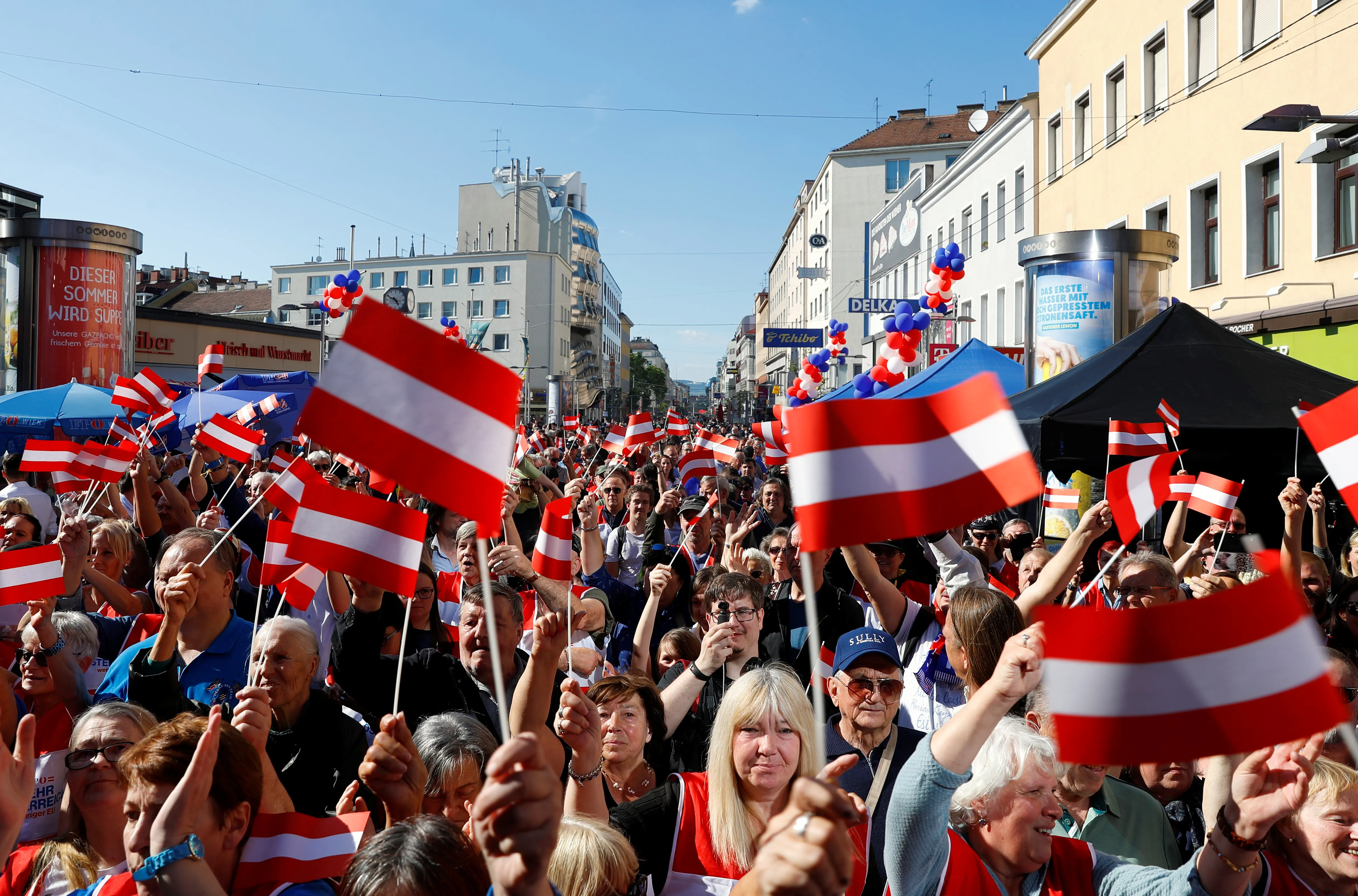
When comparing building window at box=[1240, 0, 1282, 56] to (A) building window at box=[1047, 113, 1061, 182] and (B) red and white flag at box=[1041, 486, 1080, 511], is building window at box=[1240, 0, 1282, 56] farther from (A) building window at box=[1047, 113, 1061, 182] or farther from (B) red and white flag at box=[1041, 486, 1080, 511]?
(B) red and white flag at box=[1041, 486, 1080, 511]

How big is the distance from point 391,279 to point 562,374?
15519mm

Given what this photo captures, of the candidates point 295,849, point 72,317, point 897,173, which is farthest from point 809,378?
point 897,173

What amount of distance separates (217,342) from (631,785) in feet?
97.9

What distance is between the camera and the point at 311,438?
2611mm

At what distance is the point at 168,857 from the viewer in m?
2.38

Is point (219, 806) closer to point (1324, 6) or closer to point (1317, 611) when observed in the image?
point (1317, 611)

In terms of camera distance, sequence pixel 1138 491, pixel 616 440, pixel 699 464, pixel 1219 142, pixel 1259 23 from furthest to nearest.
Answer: pixel 1219 142 → pixel 1259 23 → pixel 616 440 → pixel 699 464 → pixel 1138 491

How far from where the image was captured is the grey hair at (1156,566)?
5.11m

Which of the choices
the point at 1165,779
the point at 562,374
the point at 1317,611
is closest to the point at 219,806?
the point at 1165,779

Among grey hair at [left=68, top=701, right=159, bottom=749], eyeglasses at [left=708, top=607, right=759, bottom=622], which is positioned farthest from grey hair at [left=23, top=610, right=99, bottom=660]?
eyeglasses at [left=708, top=607, right=759, bottom=622]

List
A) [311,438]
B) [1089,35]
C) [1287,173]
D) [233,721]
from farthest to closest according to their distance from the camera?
1. [1089,35]
2. [1287,173]
3. [233,721]
4. [311,438]

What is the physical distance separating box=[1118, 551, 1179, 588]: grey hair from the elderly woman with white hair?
374 cm

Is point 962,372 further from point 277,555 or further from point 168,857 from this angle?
point 168,857

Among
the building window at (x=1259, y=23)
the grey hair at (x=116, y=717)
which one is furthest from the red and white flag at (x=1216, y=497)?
the building window at (x=1259, y=23)
